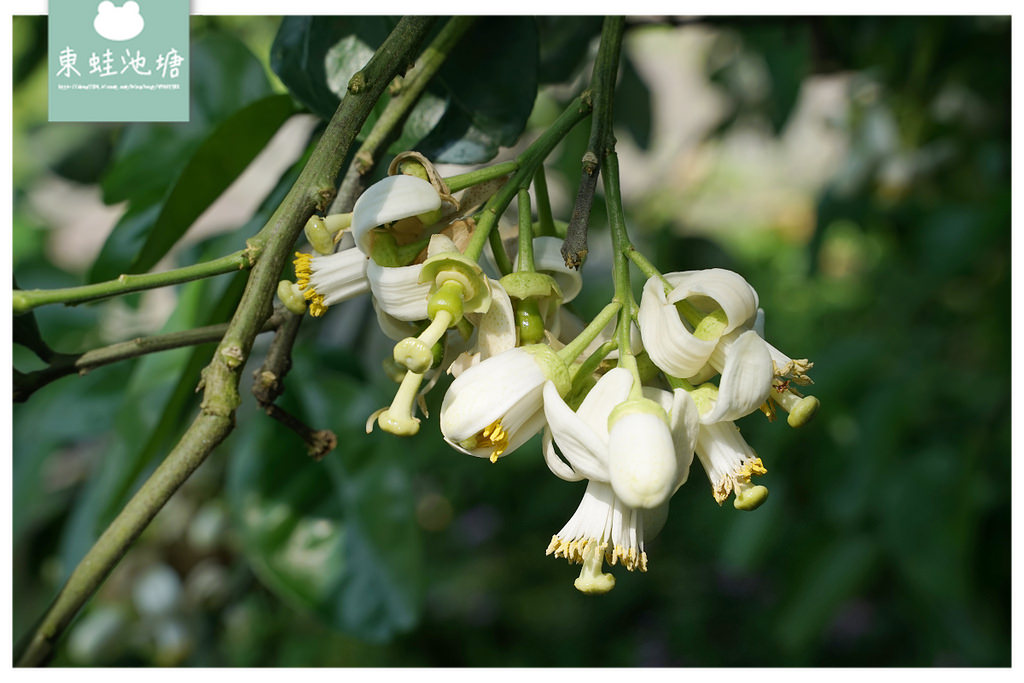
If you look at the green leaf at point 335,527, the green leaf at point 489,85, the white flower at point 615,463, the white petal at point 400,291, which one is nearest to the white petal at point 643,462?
the white flower at point 615,463

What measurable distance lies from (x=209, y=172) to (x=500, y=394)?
309mm

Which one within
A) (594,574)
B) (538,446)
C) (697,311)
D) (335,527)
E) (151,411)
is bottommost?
(538,446)

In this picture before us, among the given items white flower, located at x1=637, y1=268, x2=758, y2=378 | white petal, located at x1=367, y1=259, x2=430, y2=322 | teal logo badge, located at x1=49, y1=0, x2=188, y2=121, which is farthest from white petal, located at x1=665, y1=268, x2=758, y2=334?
teal logo badge, located at x1=49, y1=0, x2=188, y2=121

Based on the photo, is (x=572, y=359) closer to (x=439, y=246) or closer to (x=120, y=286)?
(x=439, y=246)

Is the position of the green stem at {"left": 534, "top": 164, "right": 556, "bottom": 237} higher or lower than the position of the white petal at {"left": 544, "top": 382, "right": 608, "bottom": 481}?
higher

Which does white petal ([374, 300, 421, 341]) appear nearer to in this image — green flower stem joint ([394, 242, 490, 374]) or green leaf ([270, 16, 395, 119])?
green flower stem joint ([394, 242, 490, 374])

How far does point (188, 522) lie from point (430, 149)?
92cm

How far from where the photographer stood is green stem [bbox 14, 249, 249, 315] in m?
0.38

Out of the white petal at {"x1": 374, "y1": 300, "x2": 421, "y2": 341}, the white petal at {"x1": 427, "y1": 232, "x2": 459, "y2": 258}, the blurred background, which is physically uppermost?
the white petal at {"x1": 427, "y1": 232, "x2": 459, "y2": 258}

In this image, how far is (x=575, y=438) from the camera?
353 millimetres

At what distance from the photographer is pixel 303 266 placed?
0.42 meters

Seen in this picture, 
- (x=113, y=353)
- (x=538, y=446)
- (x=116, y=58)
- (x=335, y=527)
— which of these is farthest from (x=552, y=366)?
(x=538, y=446)

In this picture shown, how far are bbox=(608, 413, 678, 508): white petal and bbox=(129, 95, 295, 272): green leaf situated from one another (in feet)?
1.13

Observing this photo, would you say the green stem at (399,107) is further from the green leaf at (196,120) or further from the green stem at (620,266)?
the green leaf at (196,120)
